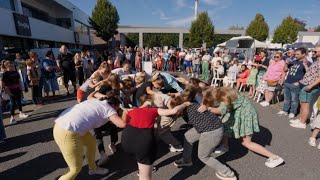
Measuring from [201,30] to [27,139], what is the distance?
34526 millimetres

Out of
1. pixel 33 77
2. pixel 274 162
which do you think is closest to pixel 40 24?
pixel 33 77

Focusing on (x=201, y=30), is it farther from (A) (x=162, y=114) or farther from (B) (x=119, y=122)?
(B) (x=119, y=122)

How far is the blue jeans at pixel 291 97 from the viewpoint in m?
5.59

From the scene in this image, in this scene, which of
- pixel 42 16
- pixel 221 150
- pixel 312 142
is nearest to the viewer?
pixel 221 150

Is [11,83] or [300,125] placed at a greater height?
[11,83]

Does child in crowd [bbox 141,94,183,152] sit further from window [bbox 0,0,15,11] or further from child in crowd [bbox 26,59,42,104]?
window [bbox 0,0,15,11]

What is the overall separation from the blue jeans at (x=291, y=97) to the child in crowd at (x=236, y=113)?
2705 mm

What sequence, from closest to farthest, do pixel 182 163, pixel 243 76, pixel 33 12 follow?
1. pixel 182 163
2. pixel 243 76
3. pixel 33 12

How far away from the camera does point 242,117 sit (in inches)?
135

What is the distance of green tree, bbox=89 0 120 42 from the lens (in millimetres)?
32719

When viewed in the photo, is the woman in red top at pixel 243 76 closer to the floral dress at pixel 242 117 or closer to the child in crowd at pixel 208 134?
the floral dress at pixel 242 117

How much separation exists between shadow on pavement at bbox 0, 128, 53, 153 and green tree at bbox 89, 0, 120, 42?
3008 centimetres

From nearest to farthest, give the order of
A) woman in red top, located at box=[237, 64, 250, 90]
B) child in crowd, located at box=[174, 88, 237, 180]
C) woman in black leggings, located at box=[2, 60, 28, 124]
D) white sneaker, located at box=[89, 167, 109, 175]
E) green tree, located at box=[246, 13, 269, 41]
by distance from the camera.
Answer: child in crowd, located at box=[174, 88, 237, 180] → white sneaker, located at box=[89, 167, 109, 175] → woman in black leggings, located at box=[2, 60, 28, 124] → woman in red top, located at box=[237, 64, 250, 90] → green tree, located at box=[246, 13, 269, 41]

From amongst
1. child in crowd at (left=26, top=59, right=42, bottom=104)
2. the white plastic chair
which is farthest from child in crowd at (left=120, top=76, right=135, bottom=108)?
the white plastic chair
